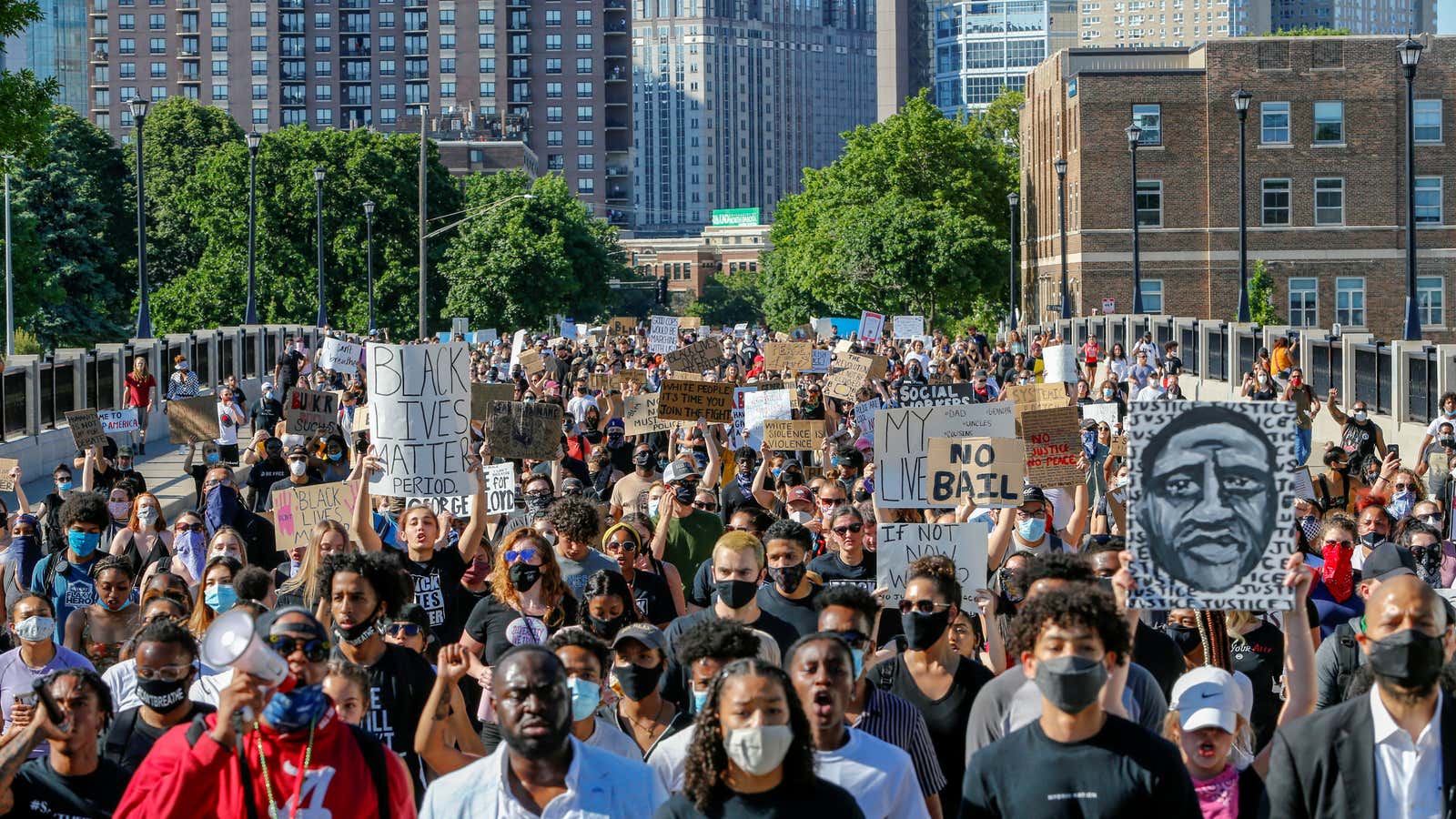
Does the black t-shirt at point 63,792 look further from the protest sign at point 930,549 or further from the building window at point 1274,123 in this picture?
the building window at point 1274,123

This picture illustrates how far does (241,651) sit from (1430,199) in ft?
231

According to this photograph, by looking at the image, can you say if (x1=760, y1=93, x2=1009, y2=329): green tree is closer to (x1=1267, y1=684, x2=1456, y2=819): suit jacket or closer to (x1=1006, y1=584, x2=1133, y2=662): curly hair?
(x1=1006, y1=584, x2=1133, y2=662): curly hair

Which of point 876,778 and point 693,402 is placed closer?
point 876,778

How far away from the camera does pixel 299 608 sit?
5.93 meters

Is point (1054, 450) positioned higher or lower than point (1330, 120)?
lower

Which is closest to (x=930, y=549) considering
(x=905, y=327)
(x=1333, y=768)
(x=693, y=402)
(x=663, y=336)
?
(x=1333, y=768)

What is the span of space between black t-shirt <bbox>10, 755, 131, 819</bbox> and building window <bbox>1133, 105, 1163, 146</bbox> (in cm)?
6780

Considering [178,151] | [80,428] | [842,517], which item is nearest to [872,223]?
[178,151]

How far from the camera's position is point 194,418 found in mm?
21094

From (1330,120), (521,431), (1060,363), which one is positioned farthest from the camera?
(1330,120)

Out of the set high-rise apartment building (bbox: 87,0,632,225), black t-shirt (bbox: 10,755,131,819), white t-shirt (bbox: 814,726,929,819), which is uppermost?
high-rise apartment building (bbox: 87,0,632,225)

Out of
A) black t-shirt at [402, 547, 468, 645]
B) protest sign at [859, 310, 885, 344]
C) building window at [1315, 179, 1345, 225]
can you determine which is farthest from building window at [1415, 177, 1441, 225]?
black t-shirt at [402, 547, 468, 645]

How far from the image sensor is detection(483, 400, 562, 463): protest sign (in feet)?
53.1

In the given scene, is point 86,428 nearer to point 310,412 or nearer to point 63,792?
point 310,412
